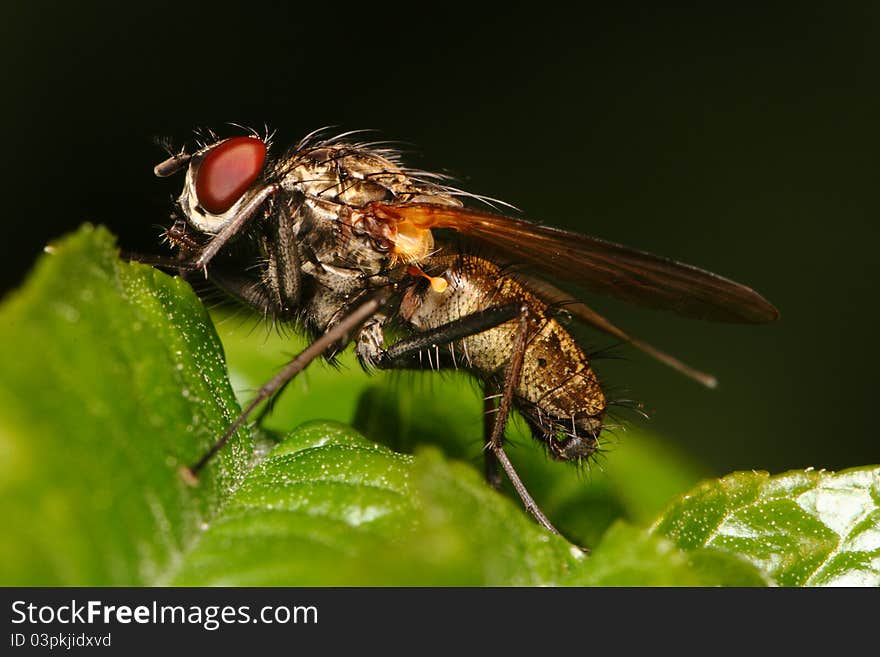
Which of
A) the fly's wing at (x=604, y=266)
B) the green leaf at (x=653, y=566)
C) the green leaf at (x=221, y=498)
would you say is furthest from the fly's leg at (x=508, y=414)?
the green leaf at (x=653, y=566)

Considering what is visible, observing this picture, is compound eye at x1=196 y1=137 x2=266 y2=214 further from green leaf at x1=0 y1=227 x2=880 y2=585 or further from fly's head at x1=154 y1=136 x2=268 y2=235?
green leaf at x1=0 y1=227 x2=880 y2=585

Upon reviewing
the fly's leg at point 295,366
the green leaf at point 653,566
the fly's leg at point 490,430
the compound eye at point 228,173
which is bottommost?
the fly's leg at point 490,430

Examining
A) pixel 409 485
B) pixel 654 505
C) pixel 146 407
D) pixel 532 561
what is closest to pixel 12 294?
pixel 146 407

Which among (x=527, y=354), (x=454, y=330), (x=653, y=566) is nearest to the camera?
(x=653, y=566)

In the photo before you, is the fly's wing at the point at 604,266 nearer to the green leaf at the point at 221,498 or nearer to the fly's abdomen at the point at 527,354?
the fly's abdomen at the point at 527,354

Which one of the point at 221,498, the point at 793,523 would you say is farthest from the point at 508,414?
the point at 221,498

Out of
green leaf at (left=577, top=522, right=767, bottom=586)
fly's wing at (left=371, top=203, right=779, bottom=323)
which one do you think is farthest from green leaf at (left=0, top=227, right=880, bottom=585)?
fly's wing at (left=371, top=203, right=779, bottom=323)

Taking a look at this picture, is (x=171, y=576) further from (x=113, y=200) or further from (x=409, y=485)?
(x=113, y=200)

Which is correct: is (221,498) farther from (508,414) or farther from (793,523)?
(793,523)
